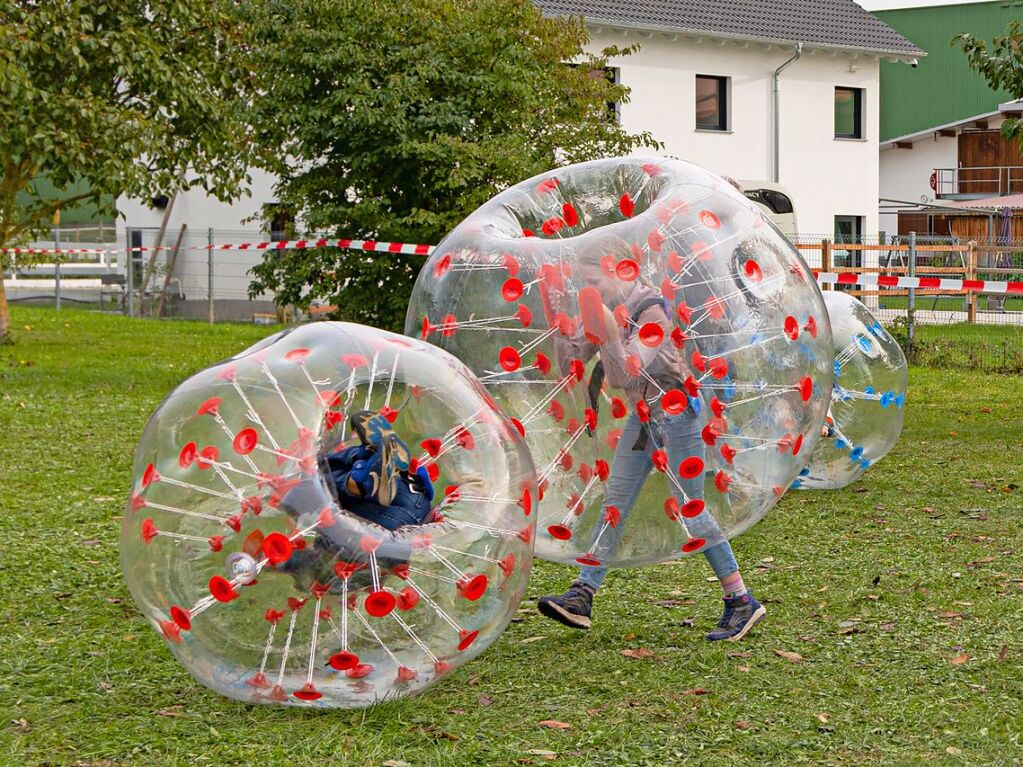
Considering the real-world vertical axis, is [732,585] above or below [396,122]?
below

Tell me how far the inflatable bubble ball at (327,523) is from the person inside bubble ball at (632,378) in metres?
0.71

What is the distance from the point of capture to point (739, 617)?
568 cm

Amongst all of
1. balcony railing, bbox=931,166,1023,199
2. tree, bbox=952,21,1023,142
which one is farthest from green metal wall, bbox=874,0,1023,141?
tree, bbox=952,21,1023,142

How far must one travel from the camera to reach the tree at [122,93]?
47.2ft

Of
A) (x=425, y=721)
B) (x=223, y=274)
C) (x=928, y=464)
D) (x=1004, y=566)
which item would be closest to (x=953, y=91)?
(x=223, y=274)

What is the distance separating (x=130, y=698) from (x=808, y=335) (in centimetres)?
300

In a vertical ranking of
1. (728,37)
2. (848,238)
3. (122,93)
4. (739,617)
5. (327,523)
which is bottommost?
(739,617)

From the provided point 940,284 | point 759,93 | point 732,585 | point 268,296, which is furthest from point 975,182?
point 732,585

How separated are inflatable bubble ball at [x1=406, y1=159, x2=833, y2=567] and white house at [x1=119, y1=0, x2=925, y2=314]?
23007 mm

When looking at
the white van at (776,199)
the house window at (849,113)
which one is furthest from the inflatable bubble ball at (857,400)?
the house window at (849,113)

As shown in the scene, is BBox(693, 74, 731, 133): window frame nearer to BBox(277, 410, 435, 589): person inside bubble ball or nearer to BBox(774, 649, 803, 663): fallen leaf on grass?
BBox(774, 649, 803, 663): fallen leaf on grass

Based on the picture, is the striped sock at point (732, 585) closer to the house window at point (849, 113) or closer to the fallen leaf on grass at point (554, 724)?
the fallen leaf on grass at point (554, 724)

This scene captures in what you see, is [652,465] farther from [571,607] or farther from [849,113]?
[849,113]

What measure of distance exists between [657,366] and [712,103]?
25.8 meters
